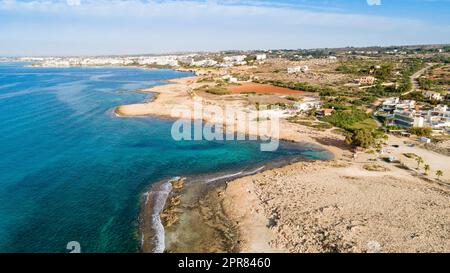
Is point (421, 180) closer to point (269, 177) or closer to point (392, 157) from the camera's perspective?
point (392, 157)

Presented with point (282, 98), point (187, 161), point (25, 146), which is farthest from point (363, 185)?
point (282, 98)

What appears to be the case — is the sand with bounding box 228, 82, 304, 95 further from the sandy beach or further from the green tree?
the sandy beach

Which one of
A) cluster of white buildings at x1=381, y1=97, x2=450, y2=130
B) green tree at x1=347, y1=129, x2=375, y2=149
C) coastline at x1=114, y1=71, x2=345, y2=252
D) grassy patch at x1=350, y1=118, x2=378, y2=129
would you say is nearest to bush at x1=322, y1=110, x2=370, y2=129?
grassy patch at x1=350, y1=118, x2=378, y2=129

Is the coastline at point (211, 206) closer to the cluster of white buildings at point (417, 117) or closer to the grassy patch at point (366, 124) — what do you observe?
the grassy patch at point (366, 124)

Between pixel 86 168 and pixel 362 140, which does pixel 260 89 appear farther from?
pixel 86 168

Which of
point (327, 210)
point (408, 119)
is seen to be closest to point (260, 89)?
point (408, 119)

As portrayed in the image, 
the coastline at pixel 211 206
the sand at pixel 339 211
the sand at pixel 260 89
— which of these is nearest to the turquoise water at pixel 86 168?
the coastline at pixel 211 206

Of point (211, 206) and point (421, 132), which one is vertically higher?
point (421, 132)
